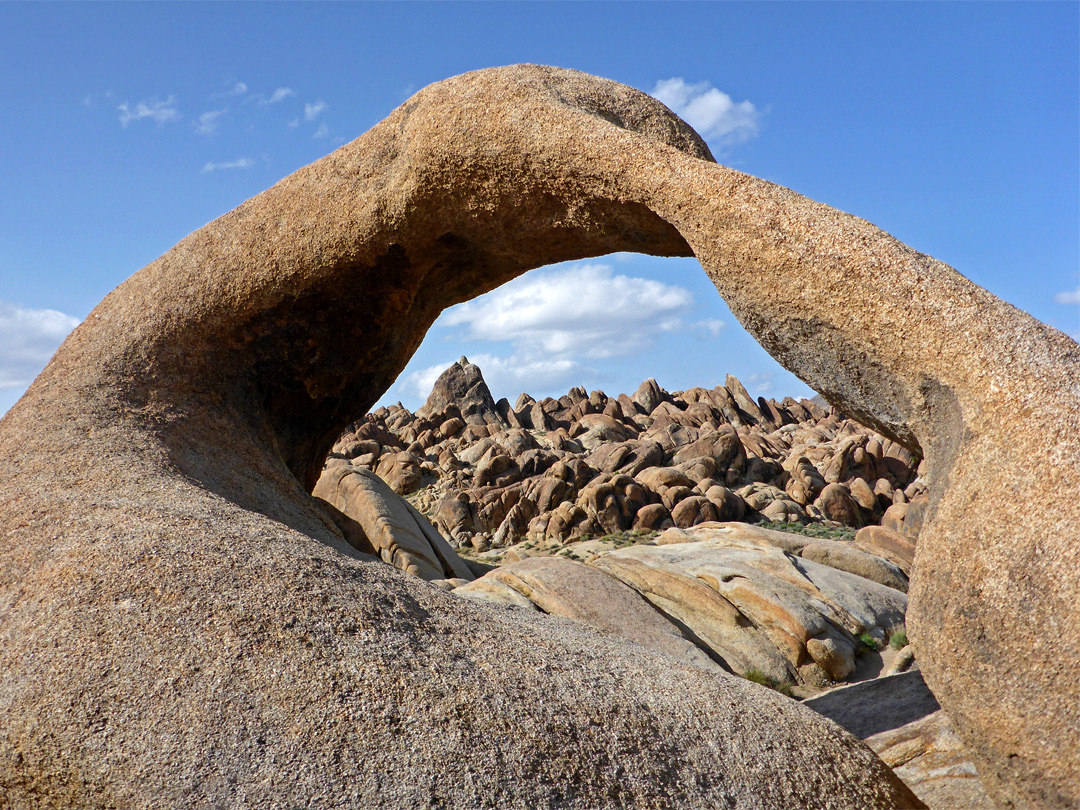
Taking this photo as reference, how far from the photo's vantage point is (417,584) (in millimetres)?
4918

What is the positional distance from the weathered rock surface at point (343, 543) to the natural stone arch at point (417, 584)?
0.02 m

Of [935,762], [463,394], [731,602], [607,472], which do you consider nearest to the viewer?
[935,762]

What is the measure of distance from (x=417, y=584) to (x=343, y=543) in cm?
183

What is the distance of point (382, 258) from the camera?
7.50 metres

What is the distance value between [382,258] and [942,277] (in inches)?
181

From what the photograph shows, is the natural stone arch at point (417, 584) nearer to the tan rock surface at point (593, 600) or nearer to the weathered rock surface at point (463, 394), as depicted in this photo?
the tan rock surface at point (593, 600)

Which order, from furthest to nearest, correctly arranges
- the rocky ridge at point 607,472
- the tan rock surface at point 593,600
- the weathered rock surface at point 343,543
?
the rocky ridge at point 607,472
the tan rock surface at point 593,600
the weathered rock surface at point 343,543

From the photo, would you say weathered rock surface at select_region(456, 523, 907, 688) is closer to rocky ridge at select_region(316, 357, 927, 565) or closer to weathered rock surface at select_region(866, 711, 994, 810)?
rocky ridge at select_region(316, 357, 927, 565)

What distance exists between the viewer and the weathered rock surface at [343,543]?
3633mm

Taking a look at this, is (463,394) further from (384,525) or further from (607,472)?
(384,525)

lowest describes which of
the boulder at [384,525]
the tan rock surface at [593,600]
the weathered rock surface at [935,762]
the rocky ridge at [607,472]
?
the boulder at [384,525]

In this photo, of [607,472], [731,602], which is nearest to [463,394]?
[607,472]

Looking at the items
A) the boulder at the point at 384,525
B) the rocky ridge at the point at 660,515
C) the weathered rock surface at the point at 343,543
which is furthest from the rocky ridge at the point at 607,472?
the weathered rock surface at the point at 343,543

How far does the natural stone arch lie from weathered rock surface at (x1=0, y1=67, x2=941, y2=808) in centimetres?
2
